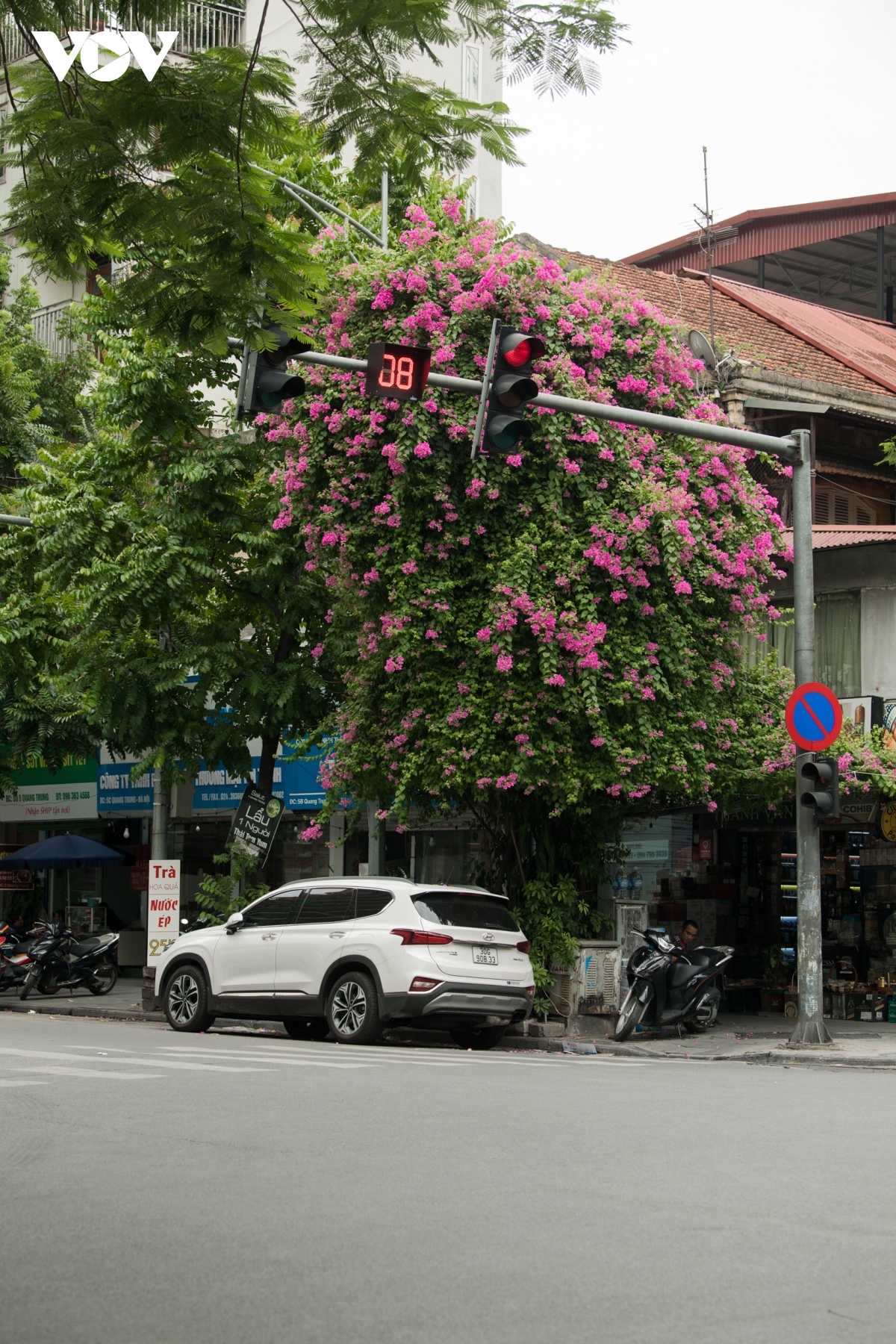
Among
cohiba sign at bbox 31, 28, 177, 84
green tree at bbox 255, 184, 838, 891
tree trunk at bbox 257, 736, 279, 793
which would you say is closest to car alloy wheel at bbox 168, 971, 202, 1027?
green tree at bbox 255, 184, 838, 891

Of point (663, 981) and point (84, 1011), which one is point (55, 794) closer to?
point (84, 1011)

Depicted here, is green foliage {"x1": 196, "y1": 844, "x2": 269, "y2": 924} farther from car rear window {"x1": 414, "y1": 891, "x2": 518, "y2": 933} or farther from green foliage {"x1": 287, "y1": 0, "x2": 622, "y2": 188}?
green foliage {"x1": 287, "y1": 0, "x2": 622, "y2": 188}

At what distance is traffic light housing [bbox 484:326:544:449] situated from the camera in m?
12.3

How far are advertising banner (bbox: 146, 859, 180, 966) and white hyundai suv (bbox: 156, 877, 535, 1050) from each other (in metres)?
4.17

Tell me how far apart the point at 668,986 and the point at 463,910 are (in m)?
3.01

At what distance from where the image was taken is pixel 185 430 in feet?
58.7

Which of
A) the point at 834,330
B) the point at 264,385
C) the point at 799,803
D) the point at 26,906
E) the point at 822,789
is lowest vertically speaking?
the point at 26,906

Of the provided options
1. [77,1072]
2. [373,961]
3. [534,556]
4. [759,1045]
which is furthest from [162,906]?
[77,1072]

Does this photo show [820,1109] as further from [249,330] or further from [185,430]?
[185,430]

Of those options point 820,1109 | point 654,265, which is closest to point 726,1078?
point 820,1109

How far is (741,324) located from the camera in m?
28.1

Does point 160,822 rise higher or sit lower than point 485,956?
higher

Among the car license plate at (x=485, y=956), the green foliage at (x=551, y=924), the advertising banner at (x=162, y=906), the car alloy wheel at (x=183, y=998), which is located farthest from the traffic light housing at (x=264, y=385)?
the advertising banner at (x=162, y=906)

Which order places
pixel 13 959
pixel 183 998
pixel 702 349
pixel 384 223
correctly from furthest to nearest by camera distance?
pixel 13 959
pixel 702 349
pixel 384 223
pixel 183 998
